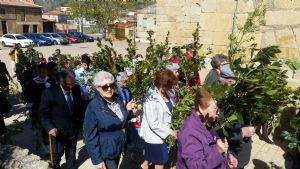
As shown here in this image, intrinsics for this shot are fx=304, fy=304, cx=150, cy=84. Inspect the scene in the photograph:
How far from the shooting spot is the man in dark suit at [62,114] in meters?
4.18

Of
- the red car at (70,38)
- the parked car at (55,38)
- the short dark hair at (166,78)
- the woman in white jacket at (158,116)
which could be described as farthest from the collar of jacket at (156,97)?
the red car at (70,38)

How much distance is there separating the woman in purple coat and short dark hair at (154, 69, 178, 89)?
978mm

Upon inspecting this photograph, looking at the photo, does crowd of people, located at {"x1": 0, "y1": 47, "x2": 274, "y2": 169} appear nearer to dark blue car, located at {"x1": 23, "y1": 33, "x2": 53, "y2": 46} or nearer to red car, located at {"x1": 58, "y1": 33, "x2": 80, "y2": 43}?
dark blue car, located at {"x1": 23, "y1": 33, "x2": 53, "y2": 46}

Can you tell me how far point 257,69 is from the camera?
9.18ft

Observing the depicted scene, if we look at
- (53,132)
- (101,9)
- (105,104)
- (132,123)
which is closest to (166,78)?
(105,104)

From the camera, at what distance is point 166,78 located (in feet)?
12.2

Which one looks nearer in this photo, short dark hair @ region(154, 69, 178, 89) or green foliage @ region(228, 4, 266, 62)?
short dark hair @ region(154, 69, 178, 89)

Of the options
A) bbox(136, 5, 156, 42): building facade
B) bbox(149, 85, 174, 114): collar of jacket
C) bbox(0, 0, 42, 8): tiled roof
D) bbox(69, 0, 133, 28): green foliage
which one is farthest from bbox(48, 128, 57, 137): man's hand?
bbox(0, 0, 42, 8): tiled roof

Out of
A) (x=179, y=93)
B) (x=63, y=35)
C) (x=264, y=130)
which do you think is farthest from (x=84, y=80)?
(x=63, y=35)

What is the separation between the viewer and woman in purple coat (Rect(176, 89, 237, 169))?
100 inches

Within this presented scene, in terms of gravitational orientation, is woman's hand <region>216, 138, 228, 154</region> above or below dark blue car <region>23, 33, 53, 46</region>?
below

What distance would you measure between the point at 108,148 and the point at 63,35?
127 ft

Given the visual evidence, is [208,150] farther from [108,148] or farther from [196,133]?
[108,148]

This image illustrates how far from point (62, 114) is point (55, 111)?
0.11 m
